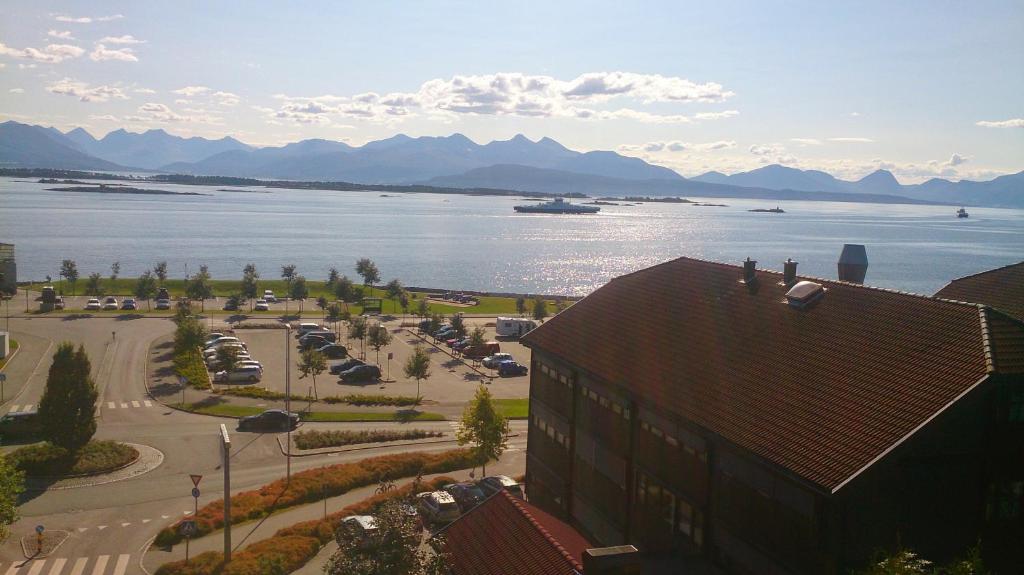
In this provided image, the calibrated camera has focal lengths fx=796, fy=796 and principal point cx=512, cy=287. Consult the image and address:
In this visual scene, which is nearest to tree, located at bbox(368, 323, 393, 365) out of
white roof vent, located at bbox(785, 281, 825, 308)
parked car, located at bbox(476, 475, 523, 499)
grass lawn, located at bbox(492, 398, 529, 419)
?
grass lawn, located at bbox(492, 398, 529, 419)

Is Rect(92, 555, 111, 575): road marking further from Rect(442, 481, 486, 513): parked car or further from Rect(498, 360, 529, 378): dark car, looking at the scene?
Rect(498, 360, 529, 378): dark car

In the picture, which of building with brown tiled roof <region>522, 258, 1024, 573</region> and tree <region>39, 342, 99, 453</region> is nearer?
building with brown tiled roof <region>522, 258, 1024, 573</region>

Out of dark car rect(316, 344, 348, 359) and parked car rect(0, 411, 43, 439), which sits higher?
parked car rect(0, 411, 43, 439)

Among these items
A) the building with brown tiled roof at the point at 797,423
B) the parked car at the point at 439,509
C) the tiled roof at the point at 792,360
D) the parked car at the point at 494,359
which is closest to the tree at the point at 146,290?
the parked car at the point at 494,359

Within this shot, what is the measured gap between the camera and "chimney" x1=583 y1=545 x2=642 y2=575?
11681 mm

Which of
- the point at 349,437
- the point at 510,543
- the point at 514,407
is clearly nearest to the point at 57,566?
the point at 510,543

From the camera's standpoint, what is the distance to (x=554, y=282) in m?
112

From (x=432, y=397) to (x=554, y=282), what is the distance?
251ft

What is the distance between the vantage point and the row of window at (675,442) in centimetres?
1498

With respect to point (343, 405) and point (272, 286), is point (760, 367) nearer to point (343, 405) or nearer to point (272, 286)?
point (343, 405)

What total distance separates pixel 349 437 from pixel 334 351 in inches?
653

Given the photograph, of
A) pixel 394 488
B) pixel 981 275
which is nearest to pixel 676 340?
pixel 981 275

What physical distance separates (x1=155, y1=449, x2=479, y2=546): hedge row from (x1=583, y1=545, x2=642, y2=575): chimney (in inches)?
485

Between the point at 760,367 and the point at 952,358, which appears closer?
the point at 952,358
